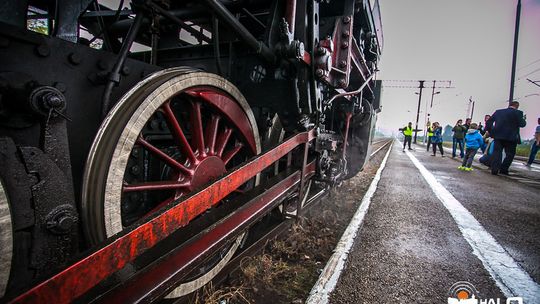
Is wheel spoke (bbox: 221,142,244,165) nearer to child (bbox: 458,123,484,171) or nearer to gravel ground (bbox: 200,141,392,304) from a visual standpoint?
gravel ground (bbox: 200,141,392,304)

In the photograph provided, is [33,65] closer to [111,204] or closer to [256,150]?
[111,204]

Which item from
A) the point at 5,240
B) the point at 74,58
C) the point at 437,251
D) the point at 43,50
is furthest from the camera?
the point at 437,251

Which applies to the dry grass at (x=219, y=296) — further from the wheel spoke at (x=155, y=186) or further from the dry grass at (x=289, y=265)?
the wheel spoke at (x=155, y=186)

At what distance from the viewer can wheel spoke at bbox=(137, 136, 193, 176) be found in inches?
54.4

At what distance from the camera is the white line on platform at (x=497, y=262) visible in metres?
1.92

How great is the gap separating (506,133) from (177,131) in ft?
32.7

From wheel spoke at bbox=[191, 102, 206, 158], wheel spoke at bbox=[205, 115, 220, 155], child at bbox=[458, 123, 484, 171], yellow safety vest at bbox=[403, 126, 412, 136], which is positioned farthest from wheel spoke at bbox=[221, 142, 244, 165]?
yellow safety vest at bbox=[403, 126, 412, 136]

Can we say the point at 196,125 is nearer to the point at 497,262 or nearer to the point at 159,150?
the point at 159,150

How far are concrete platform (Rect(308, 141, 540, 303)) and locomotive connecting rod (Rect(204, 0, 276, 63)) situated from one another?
172 cm

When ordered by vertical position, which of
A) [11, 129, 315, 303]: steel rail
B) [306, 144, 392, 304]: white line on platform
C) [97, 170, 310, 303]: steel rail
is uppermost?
[11, 129, 315, 303]: steel rail

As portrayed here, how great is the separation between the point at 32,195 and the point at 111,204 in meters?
0.28

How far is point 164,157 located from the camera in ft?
4.82

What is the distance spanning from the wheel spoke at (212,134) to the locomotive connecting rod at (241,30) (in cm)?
58

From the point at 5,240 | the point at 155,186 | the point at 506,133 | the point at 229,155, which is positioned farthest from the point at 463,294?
the point at 506,133
